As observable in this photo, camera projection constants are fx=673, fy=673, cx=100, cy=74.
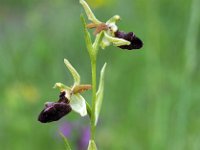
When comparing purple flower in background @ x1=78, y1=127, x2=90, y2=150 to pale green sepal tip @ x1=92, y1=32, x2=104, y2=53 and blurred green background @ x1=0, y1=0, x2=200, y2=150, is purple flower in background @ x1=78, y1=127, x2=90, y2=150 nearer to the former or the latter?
blurred green background @ x1=0, y1=0, x2=200, y2=150

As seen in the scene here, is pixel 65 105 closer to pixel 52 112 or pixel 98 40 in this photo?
pixel 52 112

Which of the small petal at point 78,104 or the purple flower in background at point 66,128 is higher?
the small petal at point 78,104

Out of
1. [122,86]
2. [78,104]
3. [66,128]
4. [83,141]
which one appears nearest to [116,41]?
[78,104]

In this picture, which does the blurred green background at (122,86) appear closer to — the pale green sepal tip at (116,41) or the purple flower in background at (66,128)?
the purple flower in background at (66,128)

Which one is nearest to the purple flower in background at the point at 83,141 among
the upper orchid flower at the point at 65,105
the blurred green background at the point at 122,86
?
the blurred green background at the point at 122,86

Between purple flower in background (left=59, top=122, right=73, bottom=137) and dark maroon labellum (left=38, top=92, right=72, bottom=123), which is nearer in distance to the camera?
dark maroon labellum (left=38, top=92, right=72, bottom=123)

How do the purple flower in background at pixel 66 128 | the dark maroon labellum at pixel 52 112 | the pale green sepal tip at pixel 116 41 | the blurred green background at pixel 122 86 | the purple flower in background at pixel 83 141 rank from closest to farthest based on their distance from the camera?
the dark maroon labellum at pixel 52 112 → the pale green sepal tip at pixel 116 41 → the blurred green background at pixel 122 86 → the purple flower in background at pixel 83 141 → the purple flower in background at pixel 66 128

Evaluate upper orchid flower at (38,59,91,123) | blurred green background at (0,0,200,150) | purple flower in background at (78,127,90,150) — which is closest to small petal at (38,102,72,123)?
upper orchid flower at (38,59,91,123)
